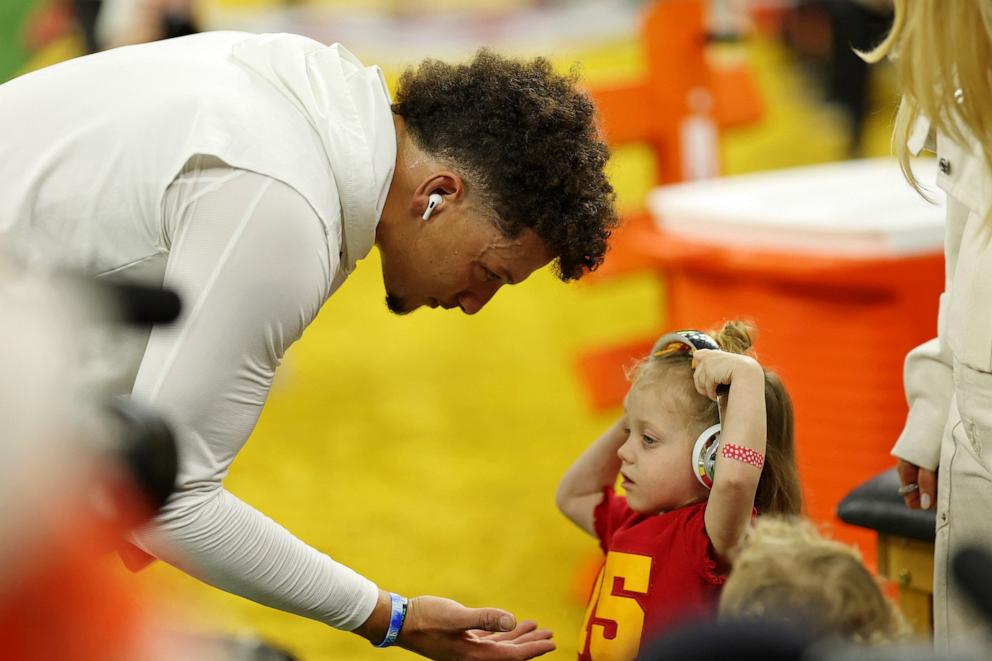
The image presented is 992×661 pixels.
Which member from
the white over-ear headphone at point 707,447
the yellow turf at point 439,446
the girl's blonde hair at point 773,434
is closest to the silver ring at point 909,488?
the girl's blonde hair at point 773,434

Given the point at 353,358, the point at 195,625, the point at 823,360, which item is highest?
the point at 195,625

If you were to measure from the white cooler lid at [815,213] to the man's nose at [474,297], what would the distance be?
1144mm

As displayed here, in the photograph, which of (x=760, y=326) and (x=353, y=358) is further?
(x=353, y=358)

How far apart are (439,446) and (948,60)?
2.94 m

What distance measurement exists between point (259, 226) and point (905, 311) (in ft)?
5.57

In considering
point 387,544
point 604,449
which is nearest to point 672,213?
point 387,544

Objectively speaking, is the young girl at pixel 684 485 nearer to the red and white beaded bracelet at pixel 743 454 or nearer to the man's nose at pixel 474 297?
the red and white beaded bracelet at pixel 743 454

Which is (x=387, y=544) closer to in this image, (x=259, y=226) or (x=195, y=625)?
(x=259, y=226)

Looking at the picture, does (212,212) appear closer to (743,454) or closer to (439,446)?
(743,454)

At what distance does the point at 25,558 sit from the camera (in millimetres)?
769

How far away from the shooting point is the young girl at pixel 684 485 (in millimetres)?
1424

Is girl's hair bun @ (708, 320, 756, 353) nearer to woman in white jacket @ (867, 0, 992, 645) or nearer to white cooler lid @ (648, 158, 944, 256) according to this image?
woman in white jacket @ (867, 0, 992, 645)

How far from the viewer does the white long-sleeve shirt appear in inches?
51.9

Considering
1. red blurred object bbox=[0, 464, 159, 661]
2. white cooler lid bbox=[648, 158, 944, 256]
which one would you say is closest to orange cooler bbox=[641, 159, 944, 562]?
white cooler lid bbox=[648, 158, 944, 256]
